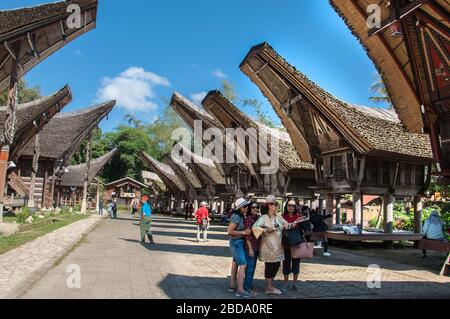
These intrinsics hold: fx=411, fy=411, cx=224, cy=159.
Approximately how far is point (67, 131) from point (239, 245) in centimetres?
3165

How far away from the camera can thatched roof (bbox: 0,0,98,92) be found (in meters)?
15.6

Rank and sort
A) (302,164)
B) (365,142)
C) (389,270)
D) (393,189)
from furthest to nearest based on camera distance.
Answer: (302,164) < (393,189) < (365,142) < (389,270)

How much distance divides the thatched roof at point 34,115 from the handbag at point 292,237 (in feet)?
69.2

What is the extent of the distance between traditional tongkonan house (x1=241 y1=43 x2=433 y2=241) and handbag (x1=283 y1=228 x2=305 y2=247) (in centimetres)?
842

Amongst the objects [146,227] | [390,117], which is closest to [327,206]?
[390,117]

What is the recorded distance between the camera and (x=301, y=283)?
26.9 feet

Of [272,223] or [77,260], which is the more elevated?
[272,223]

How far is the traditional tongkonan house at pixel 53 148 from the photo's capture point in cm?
3094

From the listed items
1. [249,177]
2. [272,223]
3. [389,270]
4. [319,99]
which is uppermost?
[319,99]

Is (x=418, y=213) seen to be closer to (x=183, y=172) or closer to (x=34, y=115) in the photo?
(x=34, y=115)

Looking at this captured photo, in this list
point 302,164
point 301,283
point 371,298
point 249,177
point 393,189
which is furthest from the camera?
point 249,177

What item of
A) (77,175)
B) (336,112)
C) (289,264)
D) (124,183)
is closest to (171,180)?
(77,175)

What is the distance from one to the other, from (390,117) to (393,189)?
4.48 meters

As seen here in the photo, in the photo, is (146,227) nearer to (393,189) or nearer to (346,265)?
(346,265)
